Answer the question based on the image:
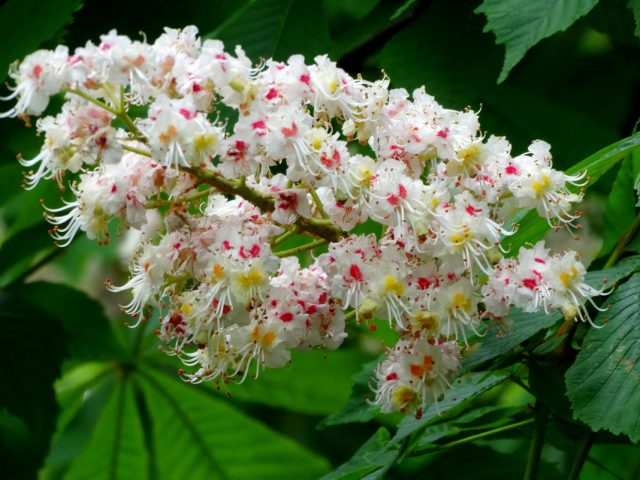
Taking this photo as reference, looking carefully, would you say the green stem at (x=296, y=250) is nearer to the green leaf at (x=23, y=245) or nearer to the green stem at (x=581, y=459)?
the green stem at (x=581, y=459)

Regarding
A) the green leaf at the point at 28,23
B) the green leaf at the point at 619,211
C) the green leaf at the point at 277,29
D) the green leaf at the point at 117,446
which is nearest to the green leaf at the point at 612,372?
the green leaf at the point at 619,211

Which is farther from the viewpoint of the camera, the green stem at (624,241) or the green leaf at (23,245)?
the green leaf at (23,245)

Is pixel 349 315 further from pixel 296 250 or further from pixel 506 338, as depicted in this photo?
pixel 506 338

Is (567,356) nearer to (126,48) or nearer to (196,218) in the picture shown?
(196,218)

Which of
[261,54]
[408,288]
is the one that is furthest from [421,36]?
[408,288]

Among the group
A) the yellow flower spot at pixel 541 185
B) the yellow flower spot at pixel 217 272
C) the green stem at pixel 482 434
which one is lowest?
the green stem at pixel 482 434

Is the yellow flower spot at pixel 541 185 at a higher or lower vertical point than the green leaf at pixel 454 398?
higher

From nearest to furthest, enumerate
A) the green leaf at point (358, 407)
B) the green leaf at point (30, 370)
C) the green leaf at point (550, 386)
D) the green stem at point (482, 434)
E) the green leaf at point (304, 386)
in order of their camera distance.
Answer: the green leaf at point (550, 386) → the green stem at point (482, 434) → the green leaf at point (358, 407) → the green leaf at point (30, 370) → the green leaf at point (304, 386)

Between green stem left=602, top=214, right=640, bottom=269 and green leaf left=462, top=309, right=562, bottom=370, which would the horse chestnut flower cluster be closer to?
green leaf left=462, top=309, right=562, bottom=370
